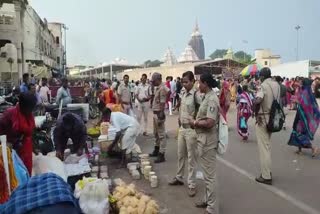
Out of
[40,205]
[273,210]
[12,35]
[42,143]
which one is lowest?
[273,210]

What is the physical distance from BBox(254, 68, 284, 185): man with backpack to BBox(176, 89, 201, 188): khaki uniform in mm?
1154

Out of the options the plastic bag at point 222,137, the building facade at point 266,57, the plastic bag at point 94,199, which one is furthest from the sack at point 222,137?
the building facade at point 266,57

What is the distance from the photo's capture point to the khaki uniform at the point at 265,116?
22.9ft

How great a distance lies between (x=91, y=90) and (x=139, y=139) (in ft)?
37.0

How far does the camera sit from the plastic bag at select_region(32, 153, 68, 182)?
5.99 m

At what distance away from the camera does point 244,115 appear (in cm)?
1161

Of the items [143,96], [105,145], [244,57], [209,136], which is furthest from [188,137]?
[244,57]

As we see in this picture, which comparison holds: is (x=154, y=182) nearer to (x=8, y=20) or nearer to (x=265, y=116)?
(x=265, y=116)

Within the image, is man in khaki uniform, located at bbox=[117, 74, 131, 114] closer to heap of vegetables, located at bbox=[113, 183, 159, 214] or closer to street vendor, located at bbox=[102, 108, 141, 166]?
street vendor, located at bbox=[102, 108, 141, 166]

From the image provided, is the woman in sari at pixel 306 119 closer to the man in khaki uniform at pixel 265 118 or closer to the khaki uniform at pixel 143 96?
the man in khaki uniform at pixel 265 118

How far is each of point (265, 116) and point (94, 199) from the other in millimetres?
3565

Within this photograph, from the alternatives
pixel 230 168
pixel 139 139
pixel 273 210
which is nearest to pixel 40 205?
pixel 273 210

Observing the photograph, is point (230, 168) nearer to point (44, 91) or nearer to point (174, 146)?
point (174, 146)

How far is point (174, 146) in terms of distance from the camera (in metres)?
10.6
